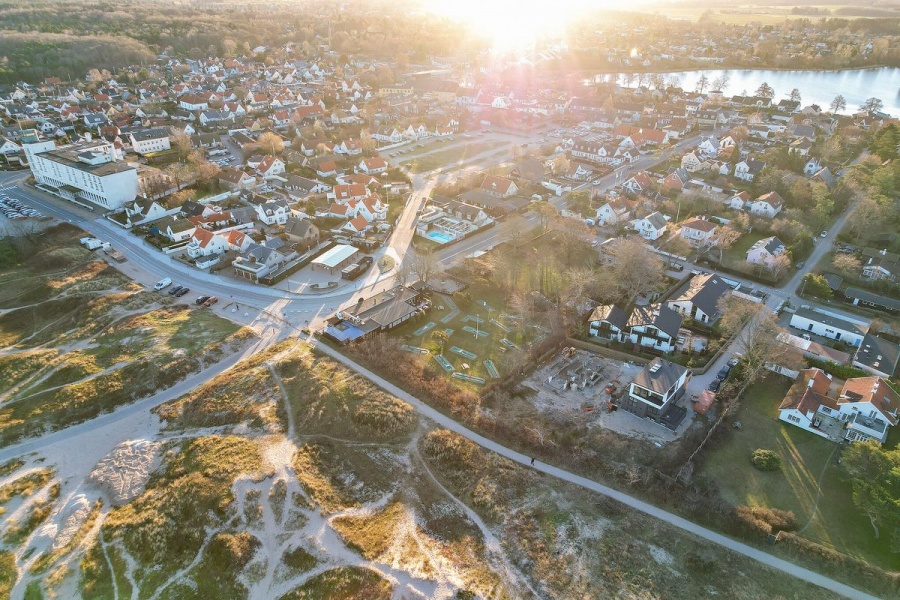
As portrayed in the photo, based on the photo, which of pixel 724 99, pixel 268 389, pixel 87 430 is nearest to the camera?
pixel 87 430

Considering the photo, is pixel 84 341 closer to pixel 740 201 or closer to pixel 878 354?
pixel 878 354

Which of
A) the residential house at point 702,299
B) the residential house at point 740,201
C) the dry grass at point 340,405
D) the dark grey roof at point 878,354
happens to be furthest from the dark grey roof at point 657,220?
the dry grass at point 340,405

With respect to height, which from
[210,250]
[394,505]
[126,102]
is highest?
[126,102]

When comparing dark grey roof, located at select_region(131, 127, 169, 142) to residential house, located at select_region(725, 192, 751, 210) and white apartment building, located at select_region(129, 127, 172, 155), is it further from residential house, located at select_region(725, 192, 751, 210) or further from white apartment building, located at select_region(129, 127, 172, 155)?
residential house, located at select_region(725, 192, 751, 210)

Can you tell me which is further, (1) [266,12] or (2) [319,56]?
(1) [266,12]

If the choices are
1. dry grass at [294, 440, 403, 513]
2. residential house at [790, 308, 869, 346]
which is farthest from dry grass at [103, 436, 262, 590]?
residential house at [790, 308, 869, 346]

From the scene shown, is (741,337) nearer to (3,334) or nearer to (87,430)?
(87,430)

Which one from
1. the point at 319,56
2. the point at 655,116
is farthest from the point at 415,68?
the point at 655,116
